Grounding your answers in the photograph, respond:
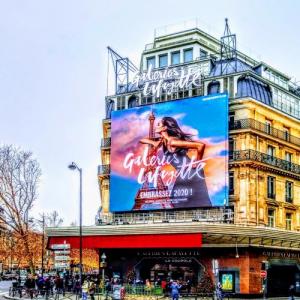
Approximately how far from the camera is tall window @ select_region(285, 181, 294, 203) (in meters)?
70.9

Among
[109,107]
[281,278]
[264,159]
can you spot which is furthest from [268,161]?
[109,107]

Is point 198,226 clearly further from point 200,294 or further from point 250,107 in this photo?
point 250,107

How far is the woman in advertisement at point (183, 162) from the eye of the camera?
65.2 meters

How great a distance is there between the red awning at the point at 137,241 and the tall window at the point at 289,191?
1581cm

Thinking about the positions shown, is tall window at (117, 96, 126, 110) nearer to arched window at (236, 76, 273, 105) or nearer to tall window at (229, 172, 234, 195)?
arched window at (236, 76, 273, 105)

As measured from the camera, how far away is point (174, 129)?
67.1 meters

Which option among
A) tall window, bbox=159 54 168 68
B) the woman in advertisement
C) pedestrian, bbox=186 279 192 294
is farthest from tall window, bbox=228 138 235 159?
tall window, bbox=159 54 168 68

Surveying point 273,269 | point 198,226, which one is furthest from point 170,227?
point 273,269

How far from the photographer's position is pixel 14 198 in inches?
2918

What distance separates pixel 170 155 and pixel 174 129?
2472mm

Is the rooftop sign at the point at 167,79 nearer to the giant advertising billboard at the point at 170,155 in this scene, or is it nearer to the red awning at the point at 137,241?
the giant advertising billboard at the point at 170,155

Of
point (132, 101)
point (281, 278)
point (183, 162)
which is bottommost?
point (281, 278)

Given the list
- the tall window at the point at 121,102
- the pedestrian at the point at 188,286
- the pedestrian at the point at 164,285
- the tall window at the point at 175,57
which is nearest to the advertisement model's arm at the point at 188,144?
the tall window at the point at 121,102

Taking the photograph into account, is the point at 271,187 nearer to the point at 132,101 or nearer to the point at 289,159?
the point at 289,159
